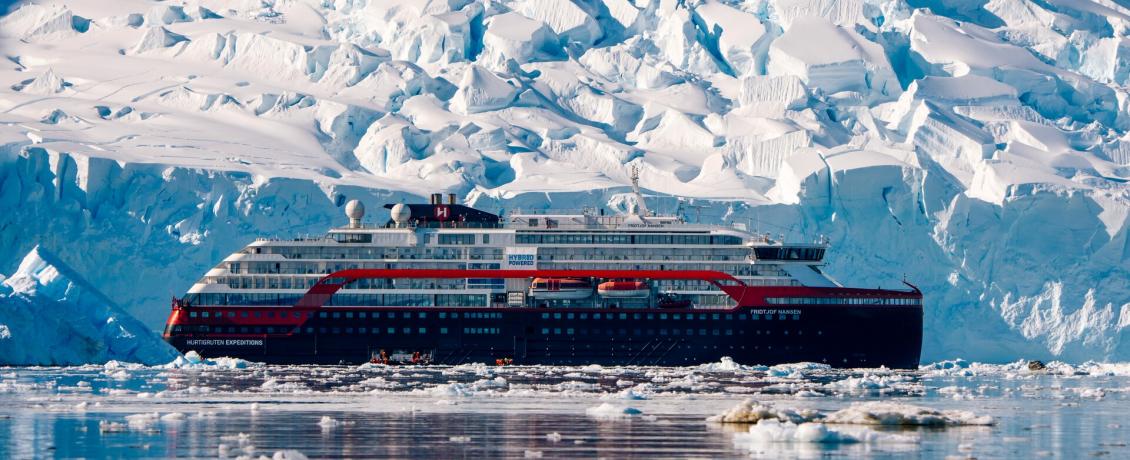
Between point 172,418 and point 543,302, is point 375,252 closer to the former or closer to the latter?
point 543,302

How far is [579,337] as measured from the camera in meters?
57.0

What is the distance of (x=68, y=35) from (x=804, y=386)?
5708cm

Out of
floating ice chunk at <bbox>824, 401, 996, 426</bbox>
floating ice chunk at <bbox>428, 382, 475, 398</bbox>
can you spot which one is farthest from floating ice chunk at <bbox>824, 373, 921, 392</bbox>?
floating ice chunk at <bbox>824, 401, 996, 426</bbox>

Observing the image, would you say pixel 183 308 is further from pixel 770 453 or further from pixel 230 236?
pixel 770 453

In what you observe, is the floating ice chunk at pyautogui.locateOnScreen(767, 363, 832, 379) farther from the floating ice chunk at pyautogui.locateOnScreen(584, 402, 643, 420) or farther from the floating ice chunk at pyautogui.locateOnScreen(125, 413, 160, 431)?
the floating ice chunk at pyautogui.locateOnScreen(125, 413, 160, 431)

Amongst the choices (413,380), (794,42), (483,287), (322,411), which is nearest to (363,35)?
(794,42)

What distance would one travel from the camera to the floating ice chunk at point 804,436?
2742 cm

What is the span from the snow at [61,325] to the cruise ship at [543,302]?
4395mm

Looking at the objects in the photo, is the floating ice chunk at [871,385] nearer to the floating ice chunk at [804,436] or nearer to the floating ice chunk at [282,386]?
the floating ice chunk at [282,386]

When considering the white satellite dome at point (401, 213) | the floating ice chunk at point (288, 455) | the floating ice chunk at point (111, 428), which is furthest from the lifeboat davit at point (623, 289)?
the floating ice chunk at point (288, 455)

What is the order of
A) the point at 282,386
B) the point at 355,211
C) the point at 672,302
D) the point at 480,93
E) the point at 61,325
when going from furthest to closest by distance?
the point at 480,93, the point at 355,211, the point at 672,302, the point at 61,325, the point at 282,386

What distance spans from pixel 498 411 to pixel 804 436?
26.6 feet

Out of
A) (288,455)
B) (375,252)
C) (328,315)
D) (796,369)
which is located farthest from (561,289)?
(288,455)

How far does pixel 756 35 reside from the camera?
82438 millimetres
